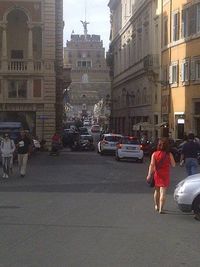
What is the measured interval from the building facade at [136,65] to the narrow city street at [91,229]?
34759 millimetres

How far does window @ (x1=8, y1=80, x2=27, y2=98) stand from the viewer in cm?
5494

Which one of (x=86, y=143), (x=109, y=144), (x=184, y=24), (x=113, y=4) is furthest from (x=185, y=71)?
(x=113, y=4)

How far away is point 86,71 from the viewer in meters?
148

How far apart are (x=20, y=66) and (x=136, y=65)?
15.0 m

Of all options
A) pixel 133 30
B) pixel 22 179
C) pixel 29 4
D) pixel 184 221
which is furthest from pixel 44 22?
pixel 184 221

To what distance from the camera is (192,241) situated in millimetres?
10586

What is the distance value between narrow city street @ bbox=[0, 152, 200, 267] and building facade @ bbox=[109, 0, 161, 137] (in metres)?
34.8

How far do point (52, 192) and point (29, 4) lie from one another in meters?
37.7

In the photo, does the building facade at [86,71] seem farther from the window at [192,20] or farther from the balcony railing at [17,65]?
the window at [192,20]

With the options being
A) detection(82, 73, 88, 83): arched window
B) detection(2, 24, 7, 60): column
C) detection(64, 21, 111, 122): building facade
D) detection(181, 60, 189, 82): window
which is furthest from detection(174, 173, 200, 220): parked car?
detection(82, 73, 88, 83): arched window

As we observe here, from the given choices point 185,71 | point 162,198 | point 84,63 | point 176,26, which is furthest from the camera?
point 84,63

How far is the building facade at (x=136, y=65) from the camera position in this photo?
5469cm

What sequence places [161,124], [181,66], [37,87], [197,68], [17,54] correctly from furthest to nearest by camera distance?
[17,54], [37,87], [161,124], [181,66], [197,68]

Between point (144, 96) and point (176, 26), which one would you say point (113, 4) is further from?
point (176, 26)
